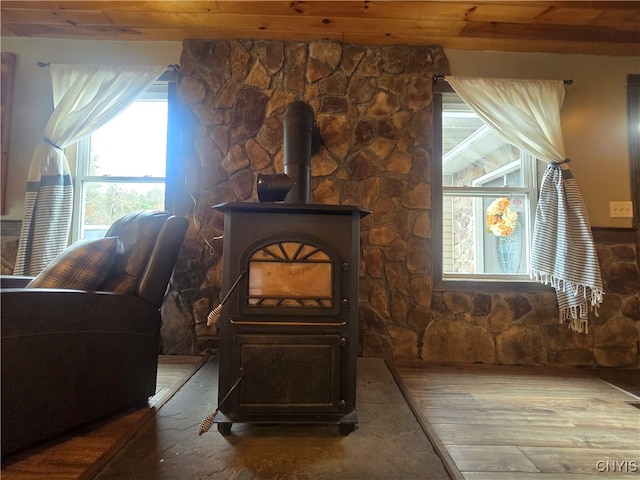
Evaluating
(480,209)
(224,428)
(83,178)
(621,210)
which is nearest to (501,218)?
(480,209)

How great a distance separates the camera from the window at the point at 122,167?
2.39 metres

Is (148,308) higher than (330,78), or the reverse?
(330,78)

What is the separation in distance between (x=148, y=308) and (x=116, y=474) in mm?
632

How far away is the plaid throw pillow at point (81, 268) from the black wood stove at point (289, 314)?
1.82 feet

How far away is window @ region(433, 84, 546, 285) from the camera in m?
2.36

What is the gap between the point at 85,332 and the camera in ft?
4.12

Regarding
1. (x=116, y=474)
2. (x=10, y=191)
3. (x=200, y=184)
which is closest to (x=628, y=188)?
(x=200, y=184)

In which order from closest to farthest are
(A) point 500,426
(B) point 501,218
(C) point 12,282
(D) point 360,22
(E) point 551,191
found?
(A) point 500,426 < (C) point 12,282 < (D) point 360,22 < (E) point 551,191 < (B) point 501,218

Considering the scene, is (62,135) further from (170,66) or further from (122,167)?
(170,66)

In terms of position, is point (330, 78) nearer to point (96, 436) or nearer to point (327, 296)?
point (327, 296)

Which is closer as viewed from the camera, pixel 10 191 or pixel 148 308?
pixel 148 308

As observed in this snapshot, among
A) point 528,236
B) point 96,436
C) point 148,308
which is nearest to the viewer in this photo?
point 96,436

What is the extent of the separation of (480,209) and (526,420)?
1445 mm

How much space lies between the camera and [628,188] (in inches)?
90.3
